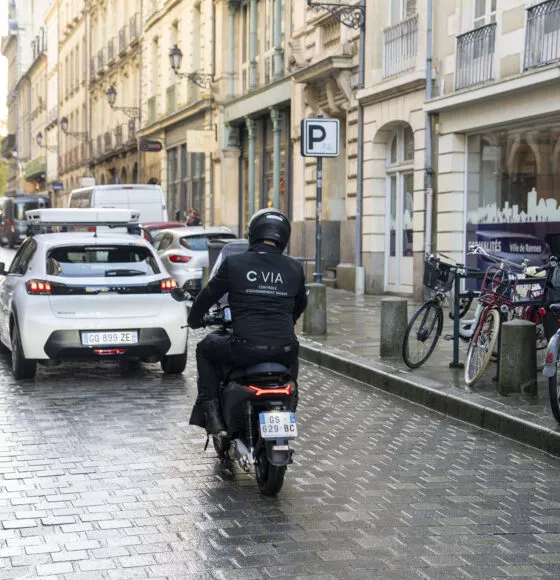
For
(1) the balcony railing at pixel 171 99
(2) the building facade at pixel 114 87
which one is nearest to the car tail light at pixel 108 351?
(1) the balcony railing at pixel 171 99

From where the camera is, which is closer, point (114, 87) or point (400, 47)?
point (400, 47)

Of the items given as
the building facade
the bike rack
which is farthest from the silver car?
the building facade

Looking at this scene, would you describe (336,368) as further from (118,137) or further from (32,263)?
(118,137)

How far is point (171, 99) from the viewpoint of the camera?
38.2 meters

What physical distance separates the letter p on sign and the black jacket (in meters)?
8.89

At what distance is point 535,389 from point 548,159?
8255 mm

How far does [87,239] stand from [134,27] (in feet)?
118

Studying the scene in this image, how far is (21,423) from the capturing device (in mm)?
8070

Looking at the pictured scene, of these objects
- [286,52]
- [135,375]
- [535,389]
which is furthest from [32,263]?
[286,52]

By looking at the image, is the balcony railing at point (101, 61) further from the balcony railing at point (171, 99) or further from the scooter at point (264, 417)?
the scooter at point (264, 417)

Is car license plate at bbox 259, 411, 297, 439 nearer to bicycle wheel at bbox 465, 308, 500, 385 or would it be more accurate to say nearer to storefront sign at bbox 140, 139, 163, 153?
bicycle wheel at bbox 465, 308, 500, 385

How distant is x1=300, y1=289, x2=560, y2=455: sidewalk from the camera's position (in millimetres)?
7660

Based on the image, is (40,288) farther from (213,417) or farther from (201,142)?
(201,142)

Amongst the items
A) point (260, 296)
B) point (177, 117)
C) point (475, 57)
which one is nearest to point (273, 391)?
point (260, 296)
